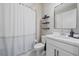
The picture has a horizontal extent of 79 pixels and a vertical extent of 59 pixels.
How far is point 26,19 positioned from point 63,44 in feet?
3.23

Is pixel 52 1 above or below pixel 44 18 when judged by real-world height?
above

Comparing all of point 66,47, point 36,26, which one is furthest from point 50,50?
point 36,26

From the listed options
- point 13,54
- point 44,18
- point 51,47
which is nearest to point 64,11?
point 44,18

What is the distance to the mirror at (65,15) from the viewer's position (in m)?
1.44

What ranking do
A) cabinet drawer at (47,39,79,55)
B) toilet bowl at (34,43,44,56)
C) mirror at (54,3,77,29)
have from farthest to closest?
toilet bowl at (34,43,44,56)
mirror at (54,3,77,29)
cabinet drawer at (47,39,79,55)

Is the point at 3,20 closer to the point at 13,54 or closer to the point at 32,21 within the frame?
the point at 32,21

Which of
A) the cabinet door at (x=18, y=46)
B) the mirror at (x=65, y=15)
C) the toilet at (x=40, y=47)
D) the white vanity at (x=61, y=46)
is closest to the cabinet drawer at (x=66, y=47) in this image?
the white vanity at (x=61, y=46)

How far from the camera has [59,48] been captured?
133 centimetres

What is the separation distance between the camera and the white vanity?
40.5 inches

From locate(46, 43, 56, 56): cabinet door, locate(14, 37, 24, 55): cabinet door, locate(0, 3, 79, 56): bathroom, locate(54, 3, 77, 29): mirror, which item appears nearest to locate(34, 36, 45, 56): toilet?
locate(0, 3, 79, 56): bathroom

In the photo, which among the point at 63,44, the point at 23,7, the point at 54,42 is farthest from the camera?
the point at 23,7

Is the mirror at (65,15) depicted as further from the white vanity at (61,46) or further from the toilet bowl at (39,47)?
the toilet bowl at (39,47)

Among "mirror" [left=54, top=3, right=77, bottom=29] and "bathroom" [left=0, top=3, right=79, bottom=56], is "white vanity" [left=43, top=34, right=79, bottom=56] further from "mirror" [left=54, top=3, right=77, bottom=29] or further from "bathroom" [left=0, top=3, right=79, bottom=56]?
"mirror" [left=54, top=3, right=77, bottom=29]

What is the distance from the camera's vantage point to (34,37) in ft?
5.52
